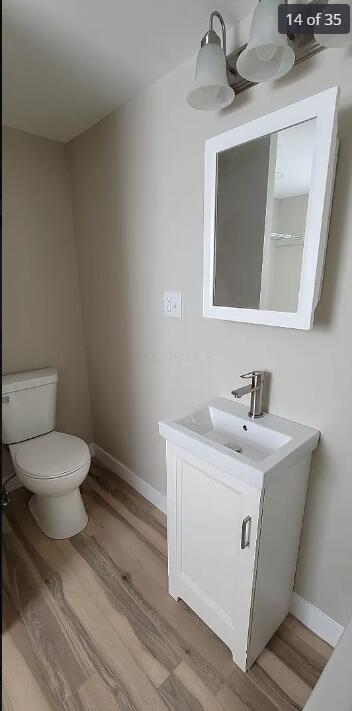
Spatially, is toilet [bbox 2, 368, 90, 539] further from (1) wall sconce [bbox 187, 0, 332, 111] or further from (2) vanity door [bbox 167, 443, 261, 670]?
(1) wall sconce [bbox 187, 0, 332, 111]

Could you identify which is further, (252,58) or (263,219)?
(263,219)

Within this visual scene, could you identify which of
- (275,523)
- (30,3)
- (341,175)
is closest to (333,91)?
(341,175)

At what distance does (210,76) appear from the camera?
1.04 metres

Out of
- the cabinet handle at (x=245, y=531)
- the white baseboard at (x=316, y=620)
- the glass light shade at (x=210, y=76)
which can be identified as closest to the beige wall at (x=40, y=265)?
the glass light shade at (x=210, y=76)

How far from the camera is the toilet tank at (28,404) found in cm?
185

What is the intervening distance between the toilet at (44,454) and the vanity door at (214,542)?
634mm

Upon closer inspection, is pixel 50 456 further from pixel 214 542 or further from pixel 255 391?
pixel 255 391

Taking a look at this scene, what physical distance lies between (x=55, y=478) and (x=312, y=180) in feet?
5.24

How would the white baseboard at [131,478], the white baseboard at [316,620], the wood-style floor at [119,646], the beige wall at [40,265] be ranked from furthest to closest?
the white baseboard at [131,478]
the beige wall at [40,265]
the white baseboard at [316,620]
the wood-style floor at [119,646]

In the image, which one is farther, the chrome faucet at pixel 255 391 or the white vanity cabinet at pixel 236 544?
the chrome faucet at pixel 255 391

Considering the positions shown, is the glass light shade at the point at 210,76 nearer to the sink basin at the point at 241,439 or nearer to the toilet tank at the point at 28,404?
the sink basin at the point at 241,439

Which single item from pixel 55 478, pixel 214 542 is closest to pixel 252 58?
pixel 214 542

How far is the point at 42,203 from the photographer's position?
1.94m

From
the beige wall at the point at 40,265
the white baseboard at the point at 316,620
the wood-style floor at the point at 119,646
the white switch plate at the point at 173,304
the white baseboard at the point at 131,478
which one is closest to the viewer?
the wood-style floor at the point at 119,646
